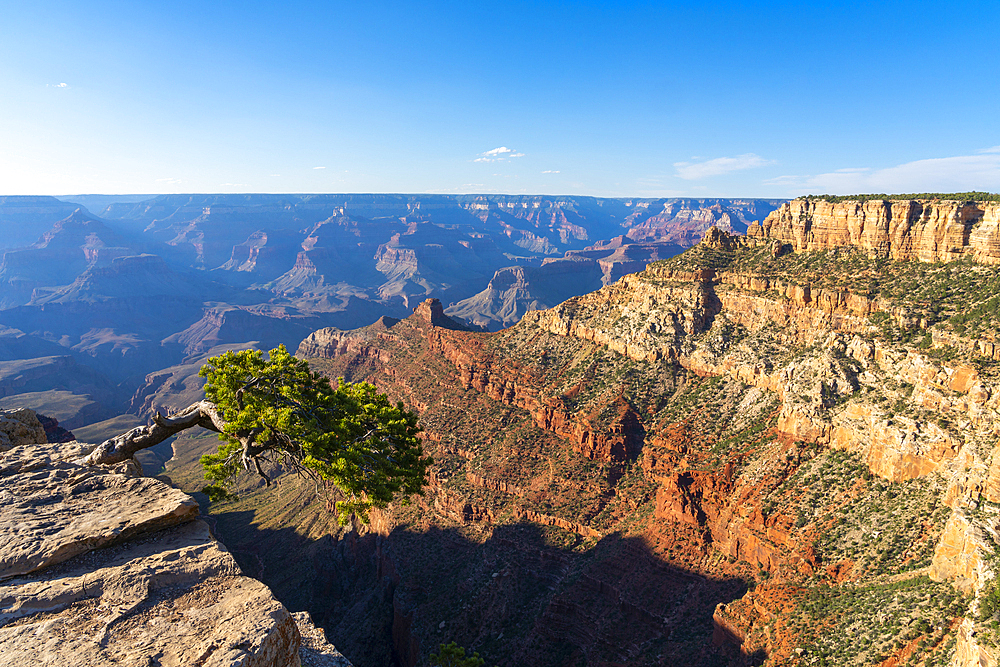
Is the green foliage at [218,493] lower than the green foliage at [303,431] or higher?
lower

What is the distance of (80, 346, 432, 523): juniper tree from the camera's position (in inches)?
960

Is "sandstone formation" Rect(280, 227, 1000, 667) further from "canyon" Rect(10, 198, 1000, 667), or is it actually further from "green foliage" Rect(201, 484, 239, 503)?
"green foliage" Rect(201, 484, 239, 503)

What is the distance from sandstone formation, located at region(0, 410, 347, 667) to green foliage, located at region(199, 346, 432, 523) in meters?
3.97

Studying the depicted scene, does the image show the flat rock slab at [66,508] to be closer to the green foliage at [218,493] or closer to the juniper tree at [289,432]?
the juniper tree at [289,432]

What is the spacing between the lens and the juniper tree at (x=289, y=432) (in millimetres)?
24375

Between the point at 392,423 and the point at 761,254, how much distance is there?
280ft

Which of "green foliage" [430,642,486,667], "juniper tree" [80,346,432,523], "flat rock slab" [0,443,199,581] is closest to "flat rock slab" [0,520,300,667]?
"flat rock slab" [0,443,199,581]

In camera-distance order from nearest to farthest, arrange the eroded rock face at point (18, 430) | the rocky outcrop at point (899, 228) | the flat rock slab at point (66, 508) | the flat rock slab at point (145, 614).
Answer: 1. the flat rock slab at point (145, 614)
2. the flat rock slab at point (66, 508)
3. the eroded rock face at point (18, 430)
4. the rocky outcrop at point (899, 228)

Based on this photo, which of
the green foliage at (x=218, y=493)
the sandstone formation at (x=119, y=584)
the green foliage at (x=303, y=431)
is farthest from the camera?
the green foliage at (x=218, y=493)

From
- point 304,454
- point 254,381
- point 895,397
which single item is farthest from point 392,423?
point 895,397

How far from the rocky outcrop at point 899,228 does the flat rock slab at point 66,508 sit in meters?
91.4

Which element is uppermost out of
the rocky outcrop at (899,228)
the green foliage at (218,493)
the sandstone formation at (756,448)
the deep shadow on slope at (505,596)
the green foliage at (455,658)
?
the rocky outcrop at (899,228)

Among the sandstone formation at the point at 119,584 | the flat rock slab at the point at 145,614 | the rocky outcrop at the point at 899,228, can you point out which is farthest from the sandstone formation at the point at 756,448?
the sandstone formation at the point at 119,584

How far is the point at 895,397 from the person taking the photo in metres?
56.4
